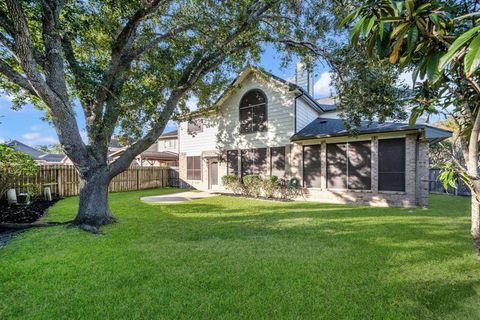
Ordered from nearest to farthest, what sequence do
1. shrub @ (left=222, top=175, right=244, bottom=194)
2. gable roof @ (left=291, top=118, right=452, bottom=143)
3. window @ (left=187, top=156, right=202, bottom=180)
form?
gable roof @ (left=291, top=118, right=452, bottom=143)
shrub @ (left=222, top=175, right=244, bottom=194)
window @ (left=187, top=156, right=202, bottom=180)

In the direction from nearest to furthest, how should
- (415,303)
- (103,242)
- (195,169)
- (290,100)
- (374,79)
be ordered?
(415,303), (103,242), (374,79), (290,100), (195,169)

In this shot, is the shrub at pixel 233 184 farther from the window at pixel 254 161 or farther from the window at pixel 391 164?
the window at pixel 391 164

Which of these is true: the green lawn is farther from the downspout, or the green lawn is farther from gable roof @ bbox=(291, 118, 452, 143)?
gable roof @ bbox=(291, 118, 452, 143)

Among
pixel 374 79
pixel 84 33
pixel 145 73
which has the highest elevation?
pixel 84 33

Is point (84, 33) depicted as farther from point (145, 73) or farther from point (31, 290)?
point (31, 290)

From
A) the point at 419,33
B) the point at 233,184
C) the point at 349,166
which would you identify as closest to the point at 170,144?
the point at 233,184

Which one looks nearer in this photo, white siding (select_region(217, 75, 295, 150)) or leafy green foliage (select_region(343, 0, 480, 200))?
leafy green foliage (select_region(343, 0, 480, 200))

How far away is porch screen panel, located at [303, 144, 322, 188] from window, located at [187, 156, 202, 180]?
8.10 meters

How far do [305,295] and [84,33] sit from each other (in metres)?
8.90

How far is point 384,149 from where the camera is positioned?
33.6 ft

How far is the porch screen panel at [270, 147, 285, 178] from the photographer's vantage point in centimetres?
1312

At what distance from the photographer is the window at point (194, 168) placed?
1747cm

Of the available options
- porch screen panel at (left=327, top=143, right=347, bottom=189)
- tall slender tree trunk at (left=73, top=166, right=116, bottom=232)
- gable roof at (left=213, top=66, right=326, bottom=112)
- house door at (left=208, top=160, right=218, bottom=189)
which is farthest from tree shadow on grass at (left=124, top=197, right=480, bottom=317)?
house door at (left=208, top=160, right=218, bottom=189)

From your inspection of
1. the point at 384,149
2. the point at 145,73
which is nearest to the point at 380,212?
the point at 384,149
